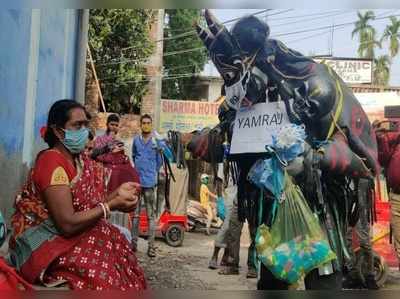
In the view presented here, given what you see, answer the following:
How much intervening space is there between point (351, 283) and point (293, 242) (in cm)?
45

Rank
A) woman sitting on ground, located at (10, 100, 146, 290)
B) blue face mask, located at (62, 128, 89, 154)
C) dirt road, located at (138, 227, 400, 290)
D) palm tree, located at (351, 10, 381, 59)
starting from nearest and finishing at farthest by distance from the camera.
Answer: woman sitting on ground, located at (10, 100, 146, 290) < blue face mask, located at (62, 128, 89, 154) < palm tree, located at (351, 10, 381, 59) < dirt road, located at (138, 227, 400, 290)

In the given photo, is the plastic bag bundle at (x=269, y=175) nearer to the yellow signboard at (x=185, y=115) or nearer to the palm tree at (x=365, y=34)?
the yellow signboard at (x=185, y=115)

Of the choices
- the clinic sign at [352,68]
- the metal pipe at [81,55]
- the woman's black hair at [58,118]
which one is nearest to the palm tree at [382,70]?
the clinic sign at [352,68]

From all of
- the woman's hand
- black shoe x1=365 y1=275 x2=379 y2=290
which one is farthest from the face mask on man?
black shoe x1=365 y1=275 x2=379 y2=290

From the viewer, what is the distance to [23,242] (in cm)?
195

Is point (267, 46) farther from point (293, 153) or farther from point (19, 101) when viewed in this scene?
point (19, 101)

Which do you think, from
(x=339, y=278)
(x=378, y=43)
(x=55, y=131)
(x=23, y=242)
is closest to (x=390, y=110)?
(x=378, y=43)

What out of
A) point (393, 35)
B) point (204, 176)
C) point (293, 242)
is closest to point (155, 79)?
point (204, 176)

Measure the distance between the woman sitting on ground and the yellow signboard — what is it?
1044 mm

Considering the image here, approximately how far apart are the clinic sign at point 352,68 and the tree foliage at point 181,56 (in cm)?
70

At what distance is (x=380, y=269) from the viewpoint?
10.1ft

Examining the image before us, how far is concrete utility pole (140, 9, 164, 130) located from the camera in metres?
3.08

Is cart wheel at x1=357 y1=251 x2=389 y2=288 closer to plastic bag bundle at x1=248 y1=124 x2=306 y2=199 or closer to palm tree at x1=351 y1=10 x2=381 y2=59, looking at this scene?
plastic bag bundle at x1=248 y1=124 x2=306 y2=199

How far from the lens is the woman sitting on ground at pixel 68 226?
1.90 meters
